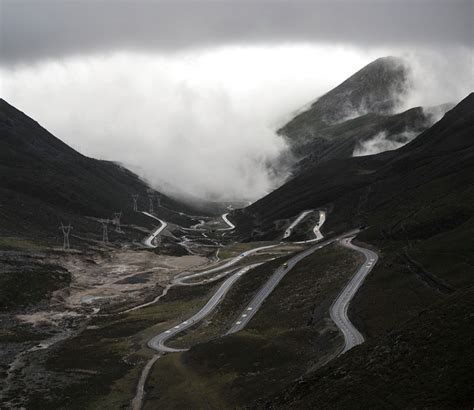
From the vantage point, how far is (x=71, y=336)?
128m

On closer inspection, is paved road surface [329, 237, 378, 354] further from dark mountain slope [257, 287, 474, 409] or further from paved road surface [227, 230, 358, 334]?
paved road surface [227, 230, 358, 334]

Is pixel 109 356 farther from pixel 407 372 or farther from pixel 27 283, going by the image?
pixel 27 283

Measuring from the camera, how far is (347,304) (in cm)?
10344

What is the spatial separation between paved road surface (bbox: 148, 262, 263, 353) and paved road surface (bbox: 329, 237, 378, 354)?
27603 millimetres

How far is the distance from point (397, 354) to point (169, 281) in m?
147

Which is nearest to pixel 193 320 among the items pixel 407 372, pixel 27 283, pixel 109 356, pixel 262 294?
pixel 262 294

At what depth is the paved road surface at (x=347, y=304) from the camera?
81244 mm

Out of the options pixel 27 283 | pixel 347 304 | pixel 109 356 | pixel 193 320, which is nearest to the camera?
pixel 347 304

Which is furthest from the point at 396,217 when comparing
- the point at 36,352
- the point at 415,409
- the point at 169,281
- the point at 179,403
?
the point at 415,409

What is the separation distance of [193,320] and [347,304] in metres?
39.8

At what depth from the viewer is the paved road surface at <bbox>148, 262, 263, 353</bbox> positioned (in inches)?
4322

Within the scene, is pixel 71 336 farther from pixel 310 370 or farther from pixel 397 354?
pixel 397 354

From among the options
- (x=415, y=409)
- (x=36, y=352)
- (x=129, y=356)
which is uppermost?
(x=36, y=352)

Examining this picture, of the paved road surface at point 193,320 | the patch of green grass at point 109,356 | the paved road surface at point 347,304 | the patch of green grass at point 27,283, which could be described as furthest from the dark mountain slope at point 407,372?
the patch of green grass at point 27,283
